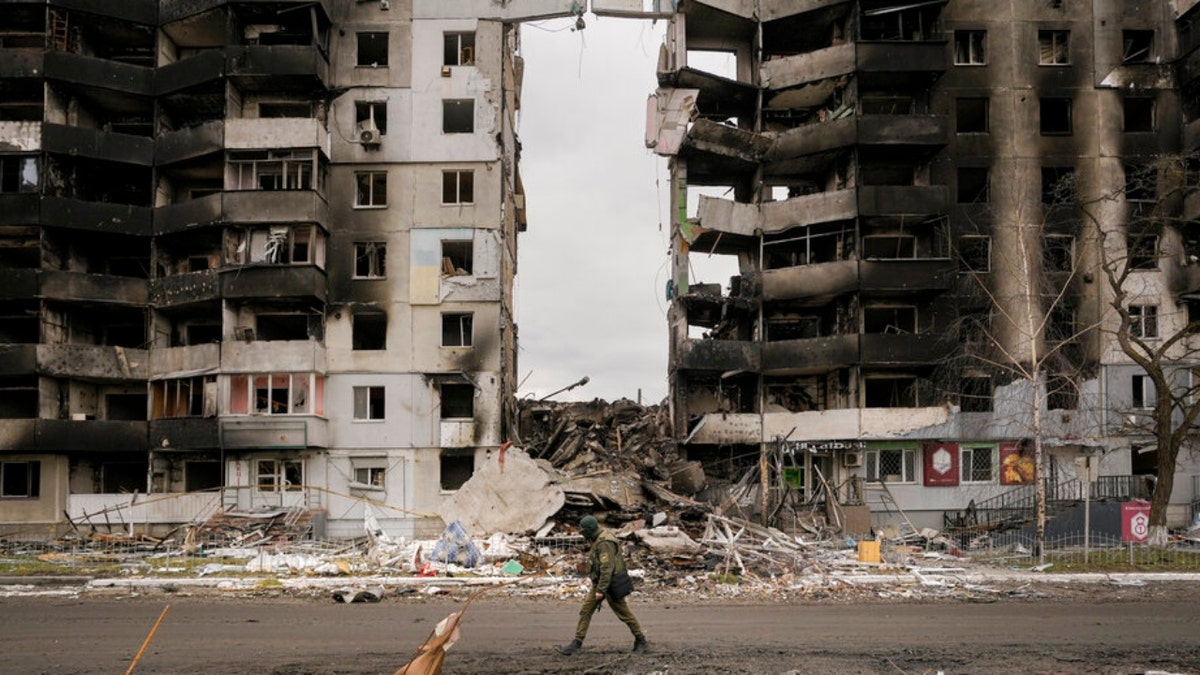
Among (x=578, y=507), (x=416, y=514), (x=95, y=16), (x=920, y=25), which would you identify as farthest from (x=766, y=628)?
(x=95, y=16)

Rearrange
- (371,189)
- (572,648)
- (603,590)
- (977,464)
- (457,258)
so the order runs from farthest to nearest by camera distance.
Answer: (457,258)
(371,189)
(977,464)
(572,648)
(603,590)

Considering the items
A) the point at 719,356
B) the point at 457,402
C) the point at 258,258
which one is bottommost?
the point at 457,402

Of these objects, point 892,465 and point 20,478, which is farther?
point 892,465

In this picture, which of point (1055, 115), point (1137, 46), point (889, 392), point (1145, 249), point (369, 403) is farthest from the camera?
point (1137, 46)

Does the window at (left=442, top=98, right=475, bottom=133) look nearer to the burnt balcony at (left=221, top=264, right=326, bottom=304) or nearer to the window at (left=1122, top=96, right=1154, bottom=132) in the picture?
the burnt balcony at (left=221, top=264, right=326, bottom=304)

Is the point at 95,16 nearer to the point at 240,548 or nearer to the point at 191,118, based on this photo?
the point at 191,118

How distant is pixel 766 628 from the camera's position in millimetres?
15867

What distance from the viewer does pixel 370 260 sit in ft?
127

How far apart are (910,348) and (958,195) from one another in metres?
7.99

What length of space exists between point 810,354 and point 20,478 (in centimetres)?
3222

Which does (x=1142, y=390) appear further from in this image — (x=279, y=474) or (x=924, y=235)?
(x=279, y=474)

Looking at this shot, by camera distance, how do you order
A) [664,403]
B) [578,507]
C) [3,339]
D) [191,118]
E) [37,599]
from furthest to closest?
[664,403] → [191,118] → [3,339] → [578,507] → [37,599]

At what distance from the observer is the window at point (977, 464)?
125 feet

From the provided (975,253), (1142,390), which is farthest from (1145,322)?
(975,253)
